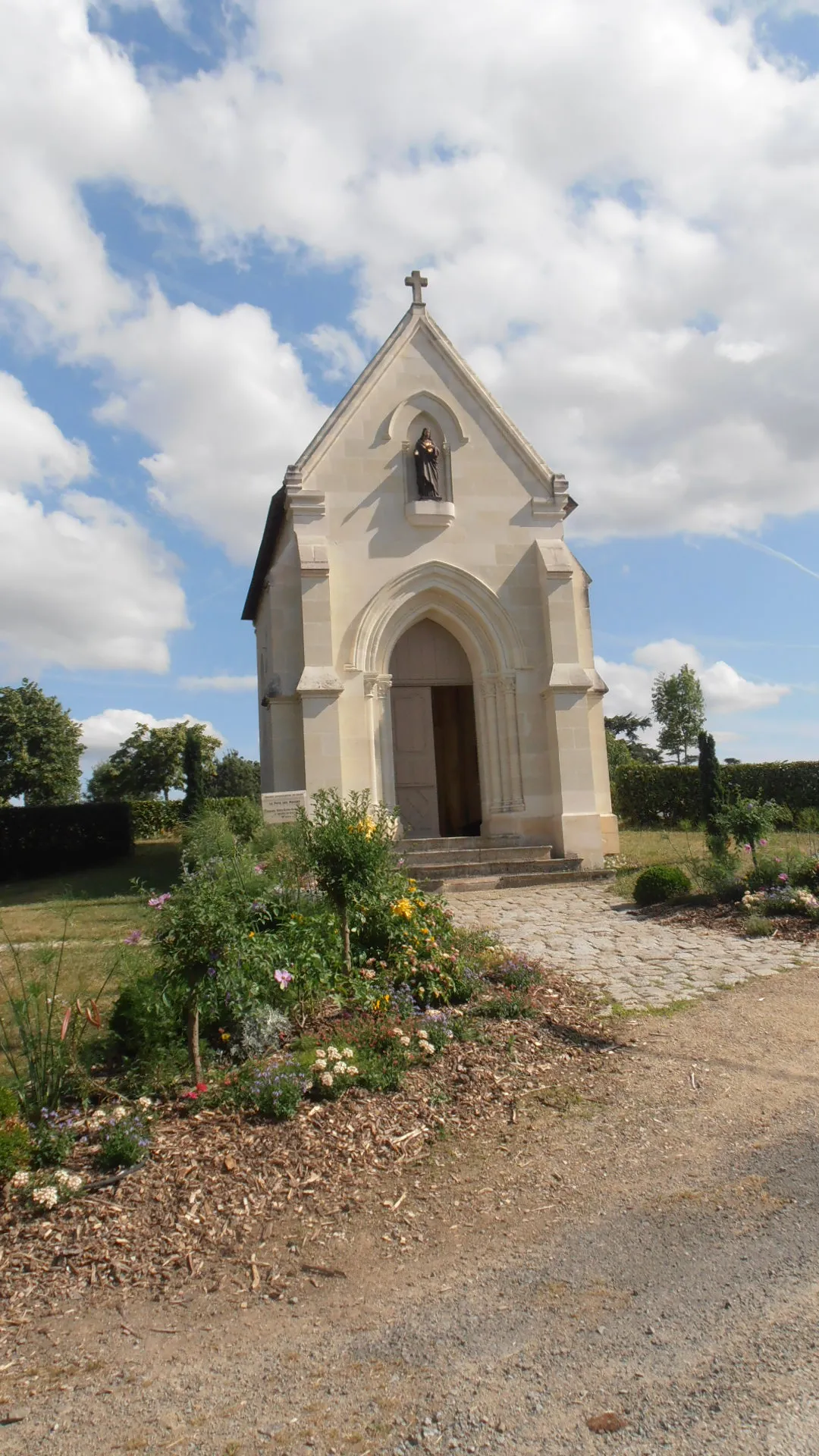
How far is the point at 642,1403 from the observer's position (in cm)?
294

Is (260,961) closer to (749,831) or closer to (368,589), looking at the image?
(749,831)

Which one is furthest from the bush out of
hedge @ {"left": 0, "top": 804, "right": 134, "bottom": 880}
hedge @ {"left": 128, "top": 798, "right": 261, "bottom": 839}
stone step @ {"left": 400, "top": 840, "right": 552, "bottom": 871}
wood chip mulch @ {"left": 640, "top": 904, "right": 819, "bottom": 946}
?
hedge @ {"left": 128, "top": 798, "right": 261, "bottom": 839}

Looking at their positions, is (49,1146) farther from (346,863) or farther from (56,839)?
(56,839)

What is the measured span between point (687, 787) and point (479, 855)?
41.5 ft

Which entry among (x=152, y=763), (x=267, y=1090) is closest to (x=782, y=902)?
(x=267, y=1090)

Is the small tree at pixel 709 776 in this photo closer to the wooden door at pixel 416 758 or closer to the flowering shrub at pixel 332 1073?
the wooden door at pixel 416 758

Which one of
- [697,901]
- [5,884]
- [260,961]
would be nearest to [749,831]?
[697,901]

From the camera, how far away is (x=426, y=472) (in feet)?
53.4

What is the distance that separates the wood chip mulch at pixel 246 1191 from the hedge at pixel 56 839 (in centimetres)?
1772

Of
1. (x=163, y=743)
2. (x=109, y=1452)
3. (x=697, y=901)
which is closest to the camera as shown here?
(x=109, y=1452)

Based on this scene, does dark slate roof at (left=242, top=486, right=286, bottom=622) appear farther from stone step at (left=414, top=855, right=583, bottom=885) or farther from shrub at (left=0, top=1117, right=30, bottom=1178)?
shrub at (left=0, top=1117, right=30, bottom=1178)

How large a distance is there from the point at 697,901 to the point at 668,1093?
21.4ft

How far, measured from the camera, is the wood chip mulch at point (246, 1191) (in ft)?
13.0

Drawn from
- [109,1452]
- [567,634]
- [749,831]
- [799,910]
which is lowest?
[109,1452]
